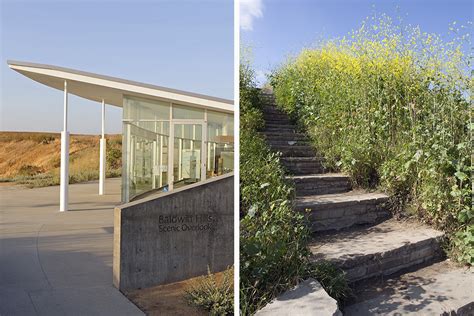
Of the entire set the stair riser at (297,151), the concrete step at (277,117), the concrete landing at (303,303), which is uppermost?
the concrete step at (277,117)

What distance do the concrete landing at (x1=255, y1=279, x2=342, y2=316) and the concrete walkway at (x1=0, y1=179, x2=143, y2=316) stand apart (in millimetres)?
1621

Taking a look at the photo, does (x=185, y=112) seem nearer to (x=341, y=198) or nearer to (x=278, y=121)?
(x=278, y=121)

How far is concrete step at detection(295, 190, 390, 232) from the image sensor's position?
2.72 meters

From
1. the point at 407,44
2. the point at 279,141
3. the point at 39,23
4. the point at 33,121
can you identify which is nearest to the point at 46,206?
the point at 33,121

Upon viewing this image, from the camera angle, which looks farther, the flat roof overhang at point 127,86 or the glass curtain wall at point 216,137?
the glass curtain wall at point 216,137

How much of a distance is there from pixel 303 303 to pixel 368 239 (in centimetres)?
106

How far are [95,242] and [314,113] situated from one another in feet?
10.9

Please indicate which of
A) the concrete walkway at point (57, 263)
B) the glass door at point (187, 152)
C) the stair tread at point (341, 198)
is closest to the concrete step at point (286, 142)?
the stair tread at point (341, 198)

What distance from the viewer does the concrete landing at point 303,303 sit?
1775 mm

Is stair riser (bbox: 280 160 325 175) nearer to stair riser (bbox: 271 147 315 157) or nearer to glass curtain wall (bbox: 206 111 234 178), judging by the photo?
stair riser (bbox: 271 147 315 157)

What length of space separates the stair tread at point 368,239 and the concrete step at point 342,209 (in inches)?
2.2

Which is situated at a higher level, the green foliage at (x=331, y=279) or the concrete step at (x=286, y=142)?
the concrete step at (x=286, y=142)

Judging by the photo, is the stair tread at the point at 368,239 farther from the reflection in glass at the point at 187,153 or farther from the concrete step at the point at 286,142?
the reflection in glass at the point at 187,153

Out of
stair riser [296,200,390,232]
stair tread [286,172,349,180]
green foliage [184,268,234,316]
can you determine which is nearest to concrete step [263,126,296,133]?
stair tread [286,172,349,180]
